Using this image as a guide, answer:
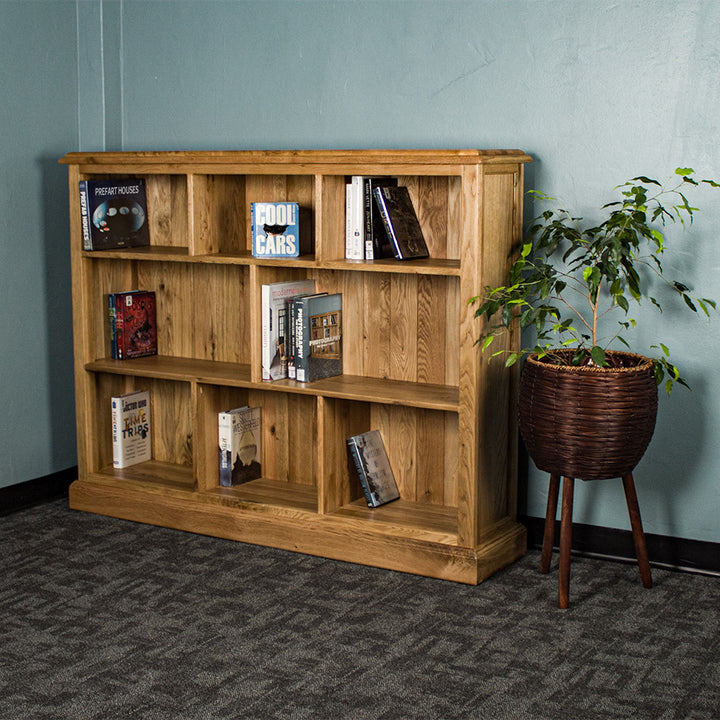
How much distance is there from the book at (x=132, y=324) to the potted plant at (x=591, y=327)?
151cm

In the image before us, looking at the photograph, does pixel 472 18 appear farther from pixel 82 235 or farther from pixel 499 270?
pixel 82 235

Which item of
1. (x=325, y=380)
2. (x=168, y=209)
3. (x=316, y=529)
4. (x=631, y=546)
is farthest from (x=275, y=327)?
(x=631, y=546)

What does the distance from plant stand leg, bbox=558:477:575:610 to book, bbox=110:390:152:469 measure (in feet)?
6.00

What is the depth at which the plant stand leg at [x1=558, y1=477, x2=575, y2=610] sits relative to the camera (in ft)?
9.66

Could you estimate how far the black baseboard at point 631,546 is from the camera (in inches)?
126

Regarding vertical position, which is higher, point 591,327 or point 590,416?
point 591,327

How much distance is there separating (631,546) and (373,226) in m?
1.38

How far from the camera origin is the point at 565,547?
9.71ft

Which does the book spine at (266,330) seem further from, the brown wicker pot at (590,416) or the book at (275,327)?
the brown wicker pot at (590,416)

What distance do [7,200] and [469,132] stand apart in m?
1.78

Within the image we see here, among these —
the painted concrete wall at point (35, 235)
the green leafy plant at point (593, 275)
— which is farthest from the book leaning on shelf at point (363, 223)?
the painted concrete wall at point (35, 235)

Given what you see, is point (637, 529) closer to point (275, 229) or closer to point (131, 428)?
point (275, 229)

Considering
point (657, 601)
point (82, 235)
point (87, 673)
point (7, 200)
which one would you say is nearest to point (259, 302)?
point (82, 235)

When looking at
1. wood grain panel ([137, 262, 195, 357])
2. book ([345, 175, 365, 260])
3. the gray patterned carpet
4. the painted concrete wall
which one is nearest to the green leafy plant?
book ([345, 175, 365, 260])
